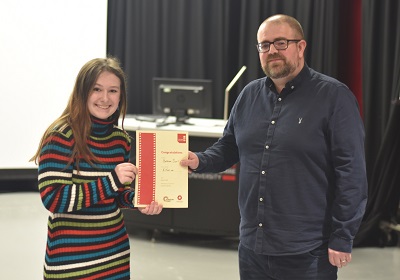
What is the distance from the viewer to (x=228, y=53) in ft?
23.4

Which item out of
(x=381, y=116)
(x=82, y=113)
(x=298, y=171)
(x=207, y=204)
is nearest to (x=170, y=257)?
(x=207, y=204)

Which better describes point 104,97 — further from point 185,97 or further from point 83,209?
point 185,97

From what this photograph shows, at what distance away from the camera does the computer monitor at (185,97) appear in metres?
5.43

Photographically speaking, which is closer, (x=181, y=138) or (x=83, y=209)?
(x=83, y=209)

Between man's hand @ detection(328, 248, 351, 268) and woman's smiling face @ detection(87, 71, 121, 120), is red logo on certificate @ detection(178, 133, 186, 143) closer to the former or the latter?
woman's smiling face @ detection(87, 71, 121, 120)

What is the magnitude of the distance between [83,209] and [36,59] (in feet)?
17.2

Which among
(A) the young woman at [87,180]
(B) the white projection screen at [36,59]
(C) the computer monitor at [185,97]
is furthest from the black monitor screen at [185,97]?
(A) the young woman at [87,180]

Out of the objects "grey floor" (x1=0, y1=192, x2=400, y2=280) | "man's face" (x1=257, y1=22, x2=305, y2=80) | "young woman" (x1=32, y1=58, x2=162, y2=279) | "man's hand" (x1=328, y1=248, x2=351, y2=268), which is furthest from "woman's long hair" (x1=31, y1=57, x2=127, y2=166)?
"grey floor" (x1=0, y1=192, x2=400, y2=280)

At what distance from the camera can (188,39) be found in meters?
7.32

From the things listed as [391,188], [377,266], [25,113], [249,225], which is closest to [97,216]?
[249,225]

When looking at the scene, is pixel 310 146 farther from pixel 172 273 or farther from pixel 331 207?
pixel 172 273

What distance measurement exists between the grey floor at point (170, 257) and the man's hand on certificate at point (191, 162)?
2.13 metres

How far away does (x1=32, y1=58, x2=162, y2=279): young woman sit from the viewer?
1.97 m

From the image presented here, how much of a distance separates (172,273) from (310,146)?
8.34 ft
